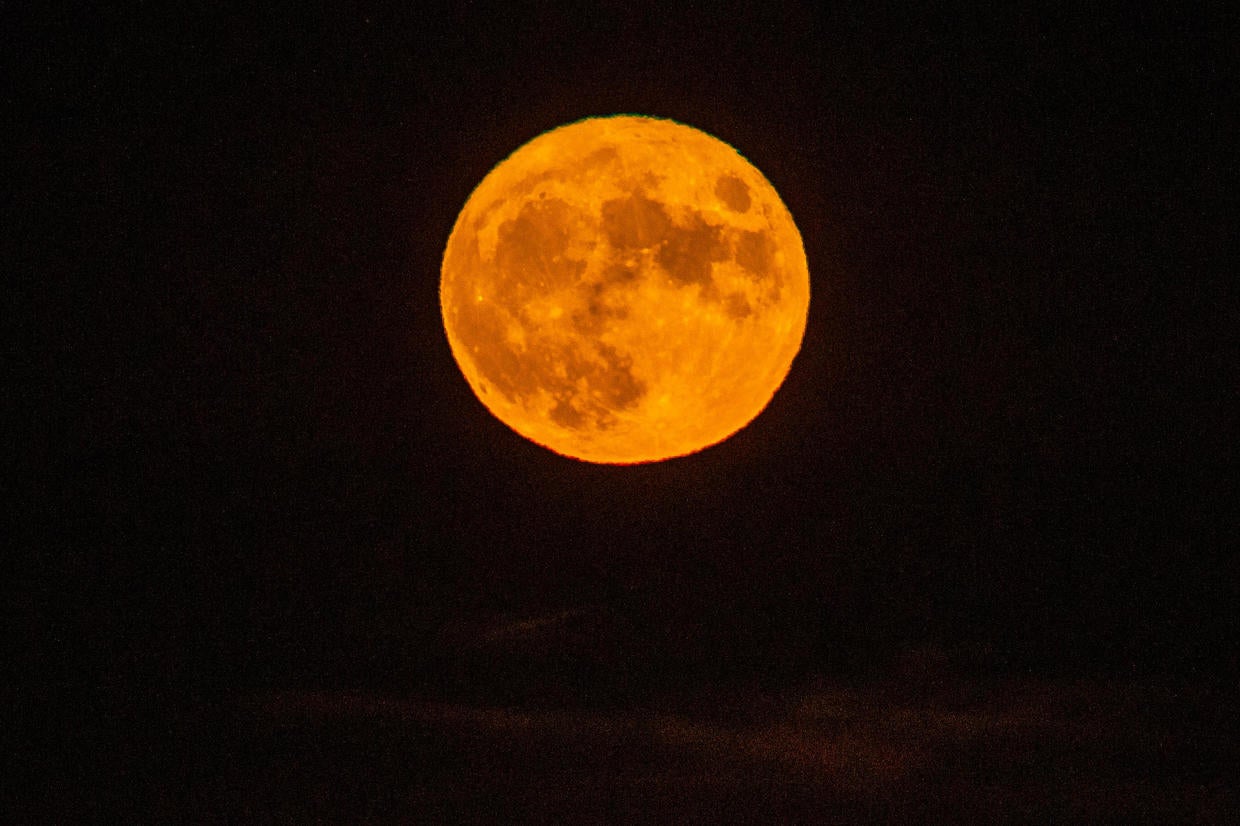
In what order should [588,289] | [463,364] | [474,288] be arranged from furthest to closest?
[463,364] → [474,288] → [588,289]

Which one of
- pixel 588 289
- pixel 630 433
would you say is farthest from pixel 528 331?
pixel 630 433

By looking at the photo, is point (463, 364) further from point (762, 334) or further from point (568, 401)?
point (762, 334)

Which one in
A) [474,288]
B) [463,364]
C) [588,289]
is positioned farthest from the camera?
[463,364]

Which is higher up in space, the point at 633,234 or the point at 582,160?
the point at 582,160

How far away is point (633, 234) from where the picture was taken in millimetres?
4133

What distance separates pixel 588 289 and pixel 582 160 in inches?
23.2

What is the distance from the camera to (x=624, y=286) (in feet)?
13.4

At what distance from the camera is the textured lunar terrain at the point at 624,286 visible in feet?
13.5

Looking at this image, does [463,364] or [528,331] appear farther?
[463,364]

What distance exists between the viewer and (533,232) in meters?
4.20

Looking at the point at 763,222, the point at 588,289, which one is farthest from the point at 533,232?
the point at 763,222

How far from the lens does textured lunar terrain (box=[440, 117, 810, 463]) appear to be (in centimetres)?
413

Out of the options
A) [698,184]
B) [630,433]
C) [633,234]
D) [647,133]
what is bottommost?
[630,433]

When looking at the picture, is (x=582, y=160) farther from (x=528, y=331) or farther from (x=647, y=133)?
(x=528, y=331)
